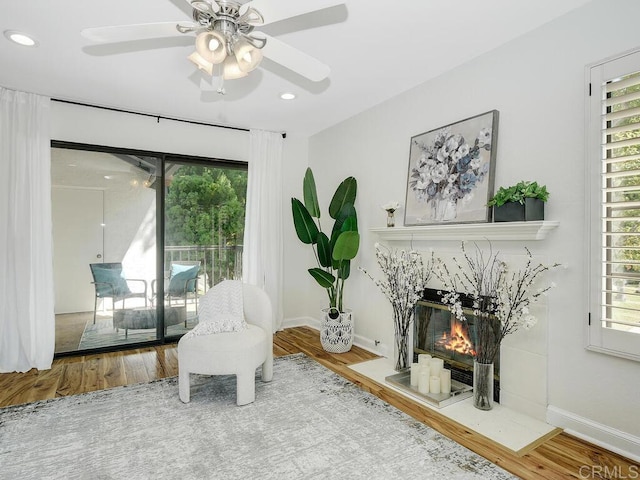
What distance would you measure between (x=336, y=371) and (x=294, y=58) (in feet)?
8.17

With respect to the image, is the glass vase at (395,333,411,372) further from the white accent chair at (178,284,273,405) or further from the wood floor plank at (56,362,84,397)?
the wood floor plank at (56,362,84,397)

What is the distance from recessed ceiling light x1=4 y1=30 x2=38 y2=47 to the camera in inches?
96.2

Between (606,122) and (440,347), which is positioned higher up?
(606,122)

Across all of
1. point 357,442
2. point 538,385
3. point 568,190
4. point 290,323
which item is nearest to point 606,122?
point 568,190

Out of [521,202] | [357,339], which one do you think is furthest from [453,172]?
[357,339]

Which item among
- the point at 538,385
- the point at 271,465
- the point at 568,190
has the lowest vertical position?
the point at 271,465

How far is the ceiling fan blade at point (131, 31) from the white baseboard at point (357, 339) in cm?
309

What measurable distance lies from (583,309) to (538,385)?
1.93 feet

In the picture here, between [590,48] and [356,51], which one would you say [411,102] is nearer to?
[356,51]

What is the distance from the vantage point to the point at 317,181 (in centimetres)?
482

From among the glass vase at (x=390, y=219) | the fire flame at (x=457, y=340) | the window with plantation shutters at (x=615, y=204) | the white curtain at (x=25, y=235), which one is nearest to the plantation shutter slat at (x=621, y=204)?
the window with plantation shutters at (x=615, y=204)

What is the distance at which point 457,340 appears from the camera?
2955 millimetres

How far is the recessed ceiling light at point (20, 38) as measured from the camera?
2443 mm

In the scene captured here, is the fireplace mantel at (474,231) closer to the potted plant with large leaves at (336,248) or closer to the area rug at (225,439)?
→ the potted plant with large leaves at (336,248)
